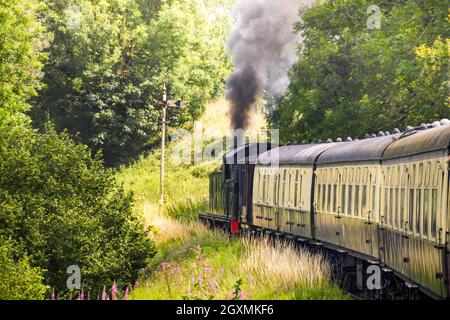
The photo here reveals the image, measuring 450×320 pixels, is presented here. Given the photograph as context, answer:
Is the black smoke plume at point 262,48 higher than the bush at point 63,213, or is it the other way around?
the black smoke plume at point 262,48

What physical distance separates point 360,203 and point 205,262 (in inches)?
142

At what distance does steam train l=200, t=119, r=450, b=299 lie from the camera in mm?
13922

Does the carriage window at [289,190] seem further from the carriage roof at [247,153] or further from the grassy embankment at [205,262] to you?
the carriage roof at [247,153]

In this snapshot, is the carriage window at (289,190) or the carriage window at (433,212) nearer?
the carriage window at (433,212)

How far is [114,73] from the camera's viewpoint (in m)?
68.6

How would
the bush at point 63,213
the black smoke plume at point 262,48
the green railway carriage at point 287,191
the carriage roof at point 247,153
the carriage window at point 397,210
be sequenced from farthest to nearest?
the black smoke plume at point 262,48
the carriage roof at point 247,153
the green railway carriage at point 287,191
the bush at point 63,213
the carriage window at point 397,210

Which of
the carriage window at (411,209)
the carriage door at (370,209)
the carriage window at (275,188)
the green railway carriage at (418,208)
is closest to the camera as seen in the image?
the green railway carriage at (418,208)

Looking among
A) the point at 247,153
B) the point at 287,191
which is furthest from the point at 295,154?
the point at 247,153

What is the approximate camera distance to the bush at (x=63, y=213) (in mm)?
22234

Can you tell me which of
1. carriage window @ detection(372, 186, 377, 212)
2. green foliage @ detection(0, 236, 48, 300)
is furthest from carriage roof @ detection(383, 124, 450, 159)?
green foliage @ detection(0, 236, 48, 300)

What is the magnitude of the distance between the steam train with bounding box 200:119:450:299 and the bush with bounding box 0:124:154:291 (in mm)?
4472

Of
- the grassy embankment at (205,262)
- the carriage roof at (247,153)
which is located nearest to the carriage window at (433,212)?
the grassy embankment at (205,262)

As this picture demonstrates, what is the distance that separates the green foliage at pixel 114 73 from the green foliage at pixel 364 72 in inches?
564
